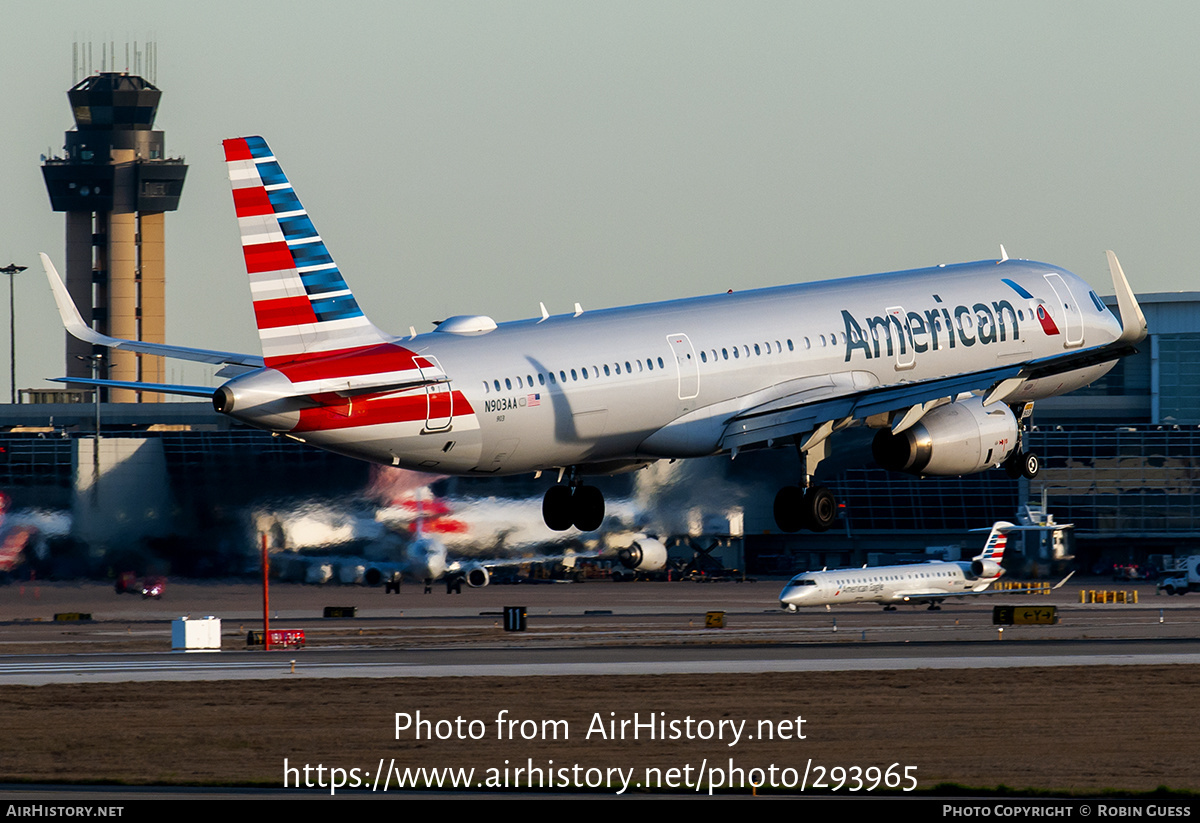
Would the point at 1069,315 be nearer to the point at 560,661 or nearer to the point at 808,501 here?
the point at 808,501

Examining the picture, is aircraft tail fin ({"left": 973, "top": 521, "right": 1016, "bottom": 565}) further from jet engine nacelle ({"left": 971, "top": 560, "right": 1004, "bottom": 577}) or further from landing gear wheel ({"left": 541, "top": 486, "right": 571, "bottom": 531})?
landing gear wheel ({"left": 541, "top": 486, "right": 571, "bottom": 531})

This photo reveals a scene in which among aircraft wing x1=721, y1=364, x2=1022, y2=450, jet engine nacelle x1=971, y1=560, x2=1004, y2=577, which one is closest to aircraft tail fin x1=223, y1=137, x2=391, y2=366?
aircraft wing x1=721, y1=364, x2=1022, y2=450

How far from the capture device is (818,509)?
4434 centimetres

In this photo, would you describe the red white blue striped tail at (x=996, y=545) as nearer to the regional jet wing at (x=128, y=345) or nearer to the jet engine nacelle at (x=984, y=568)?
the jet engine nacelle at (x=984, y=568)

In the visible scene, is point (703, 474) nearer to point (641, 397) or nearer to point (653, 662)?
point (653, 662)

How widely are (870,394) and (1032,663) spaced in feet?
78.9

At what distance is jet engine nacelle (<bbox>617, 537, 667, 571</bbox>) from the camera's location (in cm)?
10131

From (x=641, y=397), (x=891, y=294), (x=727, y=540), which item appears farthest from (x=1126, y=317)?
(x=727, y=540)

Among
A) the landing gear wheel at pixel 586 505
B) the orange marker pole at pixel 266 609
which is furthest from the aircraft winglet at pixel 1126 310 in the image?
the orange marker pole at pixel 266 609

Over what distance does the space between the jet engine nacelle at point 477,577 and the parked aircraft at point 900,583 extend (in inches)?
673

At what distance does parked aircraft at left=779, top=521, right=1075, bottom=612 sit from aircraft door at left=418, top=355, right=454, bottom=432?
224 ft

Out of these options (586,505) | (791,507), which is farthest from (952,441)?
(586,505)

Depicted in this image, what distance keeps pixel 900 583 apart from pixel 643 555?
17.8m

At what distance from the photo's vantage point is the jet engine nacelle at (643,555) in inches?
3989
